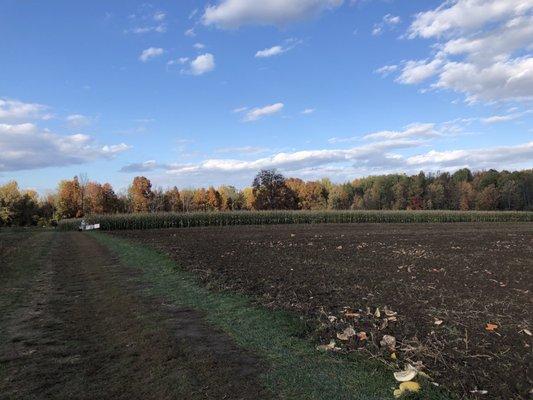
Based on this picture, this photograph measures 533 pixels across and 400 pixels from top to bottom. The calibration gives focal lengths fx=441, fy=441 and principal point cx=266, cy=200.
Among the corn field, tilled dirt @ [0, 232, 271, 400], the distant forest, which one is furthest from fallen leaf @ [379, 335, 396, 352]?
the distant forest

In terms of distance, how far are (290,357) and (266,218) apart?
203 ft

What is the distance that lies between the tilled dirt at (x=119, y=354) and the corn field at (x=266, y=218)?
49.5 metres

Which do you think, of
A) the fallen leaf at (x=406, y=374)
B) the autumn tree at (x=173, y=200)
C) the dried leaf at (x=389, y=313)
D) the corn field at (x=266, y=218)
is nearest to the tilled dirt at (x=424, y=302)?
the dried leaf at (x=389, y=313)

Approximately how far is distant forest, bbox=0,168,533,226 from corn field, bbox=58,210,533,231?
37521 millimetres

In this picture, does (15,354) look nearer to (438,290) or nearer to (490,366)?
(490,366)

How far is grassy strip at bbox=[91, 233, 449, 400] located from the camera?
5.02 meters

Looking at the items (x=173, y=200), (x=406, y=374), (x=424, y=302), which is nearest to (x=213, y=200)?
(x=173, y=200)

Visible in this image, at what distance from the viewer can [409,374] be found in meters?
5.22

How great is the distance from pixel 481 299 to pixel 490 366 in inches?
159

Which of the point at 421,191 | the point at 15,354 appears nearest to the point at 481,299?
the point at 15,354

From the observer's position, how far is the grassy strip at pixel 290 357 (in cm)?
502

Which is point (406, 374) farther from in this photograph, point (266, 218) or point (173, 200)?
point (173, 200)

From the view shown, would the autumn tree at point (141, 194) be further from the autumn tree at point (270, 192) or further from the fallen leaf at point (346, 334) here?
the fallen leaf at point (346, 334)

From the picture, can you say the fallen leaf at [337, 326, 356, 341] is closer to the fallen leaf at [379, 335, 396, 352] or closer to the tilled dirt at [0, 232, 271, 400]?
the fallen leaf at [379, 335, 396, 352]
